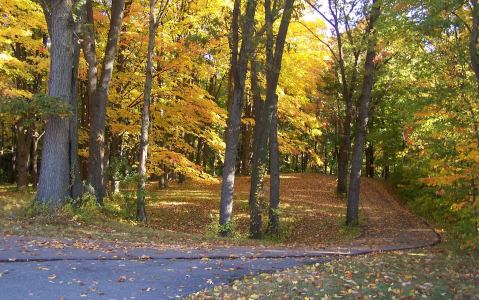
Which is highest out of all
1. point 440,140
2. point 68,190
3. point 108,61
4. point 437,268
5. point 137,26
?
point 137,26

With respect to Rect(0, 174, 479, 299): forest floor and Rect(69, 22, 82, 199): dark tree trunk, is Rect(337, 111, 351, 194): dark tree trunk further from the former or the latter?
Rect(69, 22, 82, 199): dark tree trunk

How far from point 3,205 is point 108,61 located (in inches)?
224

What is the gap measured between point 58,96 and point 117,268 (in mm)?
6714

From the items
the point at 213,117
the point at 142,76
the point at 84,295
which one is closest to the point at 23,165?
the point at 142,76

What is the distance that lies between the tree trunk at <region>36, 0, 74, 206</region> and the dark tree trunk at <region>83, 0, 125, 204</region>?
113 inches

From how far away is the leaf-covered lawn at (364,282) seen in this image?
6.75 meters

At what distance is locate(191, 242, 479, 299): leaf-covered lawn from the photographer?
6.75 meters

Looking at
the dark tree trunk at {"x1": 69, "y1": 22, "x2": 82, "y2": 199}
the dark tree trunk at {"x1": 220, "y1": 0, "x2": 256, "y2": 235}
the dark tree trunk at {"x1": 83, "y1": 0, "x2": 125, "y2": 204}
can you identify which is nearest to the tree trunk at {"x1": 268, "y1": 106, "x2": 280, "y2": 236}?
the dark tree trunk at {"x1": 220, "y1": 0, "x2": 256, "y2": 235}

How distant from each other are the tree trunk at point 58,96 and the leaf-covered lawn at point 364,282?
291 inches

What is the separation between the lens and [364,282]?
7531 mm

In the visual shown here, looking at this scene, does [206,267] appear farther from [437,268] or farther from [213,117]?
[213,117]

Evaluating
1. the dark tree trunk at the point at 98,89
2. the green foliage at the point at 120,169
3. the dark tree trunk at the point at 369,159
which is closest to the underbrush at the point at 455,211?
the green foliage at the point at 120,169

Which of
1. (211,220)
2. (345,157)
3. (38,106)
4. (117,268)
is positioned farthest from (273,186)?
(345,157)

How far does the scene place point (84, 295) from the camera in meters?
6.25
